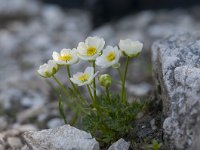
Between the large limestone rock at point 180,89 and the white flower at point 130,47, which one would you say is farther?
the white flower at point 130,47

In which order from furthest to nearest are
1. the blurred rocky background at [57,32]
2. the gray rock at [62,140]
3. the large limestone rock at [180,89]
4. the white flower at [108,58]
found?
the blurred rocky background at [57,32] → the white flower at [108,58] → the gray rock at [62,140] → the large limestone rock at [180,89]

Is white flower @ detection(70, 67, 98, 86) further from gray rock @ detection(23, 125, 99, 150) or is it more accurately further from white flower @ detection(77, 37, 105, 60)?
gray rock @ detection(23, 125, 99, 150)

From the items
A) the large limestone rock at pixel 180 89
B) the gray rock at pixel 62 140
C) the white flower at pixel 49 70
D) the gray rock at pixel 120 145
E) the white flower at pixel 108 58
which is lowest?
the gray rock at pixel 120 145

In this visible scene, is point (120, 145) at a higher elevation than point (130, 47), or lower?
lower

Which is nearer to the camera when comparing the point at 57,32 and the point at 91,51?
the point at 91,51

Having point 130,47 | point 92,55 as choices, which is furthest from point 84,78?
point 130,47

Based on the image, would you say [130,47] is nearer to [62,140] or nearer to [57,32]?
[62,140]

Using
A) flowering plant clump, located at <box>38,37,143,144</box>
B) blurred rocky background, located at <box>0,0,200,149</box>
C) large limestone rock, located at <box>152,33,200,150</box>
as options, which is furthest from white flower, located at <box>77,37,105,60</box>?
blurred rocky background, located at <box>0,0,200,149</box>

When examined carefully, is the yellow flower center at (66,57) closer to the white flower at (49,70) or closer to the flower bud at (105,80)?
the white flower at (49,70)

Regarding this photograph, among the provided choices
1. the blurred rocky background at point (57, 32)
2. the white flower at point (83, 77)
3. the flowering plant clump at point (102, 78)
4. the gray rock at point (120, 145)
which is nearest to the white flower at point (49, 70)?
the flowering plant clump at point (102, 78)

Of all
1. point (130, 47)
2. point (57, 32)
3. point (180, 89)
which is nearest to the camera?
point (180, 89)
